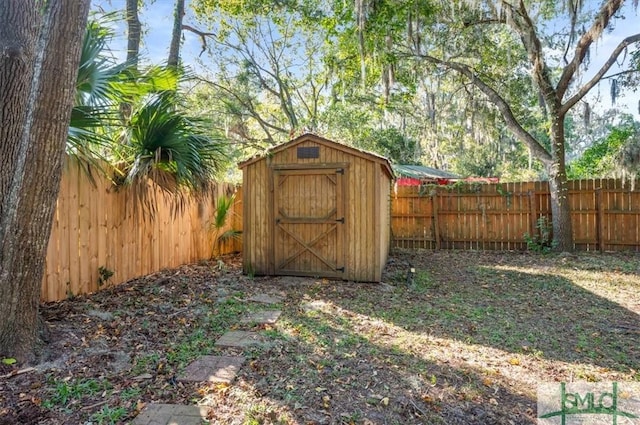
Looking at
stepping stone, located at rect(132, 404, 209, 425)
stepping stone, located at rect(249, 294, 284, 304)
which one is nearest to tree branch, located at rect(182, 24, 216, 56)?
stepping stone, located at rect(249, 294, 284, 304)

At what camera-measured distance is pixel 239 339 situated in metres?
3.14

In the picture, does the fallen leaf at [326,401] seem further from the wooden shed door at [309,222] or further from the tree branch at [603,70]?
the tree branch at [603,70]

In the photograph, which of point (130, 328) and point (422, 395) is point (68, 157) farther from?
point (422, 395)

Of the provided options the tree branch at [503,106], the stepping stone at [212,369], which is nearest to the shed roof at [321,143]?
the stepping stone at [212,369]

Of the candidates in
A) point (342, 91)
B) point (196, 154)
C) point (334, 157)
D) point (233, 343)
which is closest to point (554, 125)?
point (342, 91)

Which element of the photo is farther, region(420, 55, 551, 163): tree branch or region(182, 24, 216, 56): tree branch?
region(182, 24, 216, 56): tree branch

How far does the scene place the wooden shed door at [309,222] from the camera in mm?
5539

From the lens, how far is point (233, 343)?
3.05 metres

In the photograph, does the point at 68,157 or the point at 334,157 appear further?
the point at 334,157

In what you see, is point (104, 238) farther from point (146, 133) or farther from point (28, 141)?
point (28, 141)

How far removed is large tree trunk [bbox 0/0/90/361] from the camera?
7.85ft

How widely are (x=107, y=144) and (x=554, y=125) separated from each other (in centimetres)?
858
